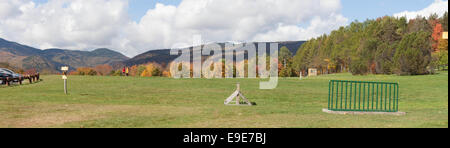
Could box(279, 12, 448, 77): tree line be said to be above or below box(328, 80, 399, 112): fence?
above

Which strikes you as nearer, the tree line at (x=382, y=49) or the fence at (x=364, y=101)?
the fence at (x=364, y=101)

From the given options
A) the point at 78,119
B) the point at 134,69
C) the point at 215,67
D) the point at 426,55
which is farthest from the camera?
the point at 134,69

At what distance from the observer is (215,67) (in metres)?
95.6

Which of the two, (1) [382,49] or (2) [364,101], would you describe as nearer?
(2) [364,101]

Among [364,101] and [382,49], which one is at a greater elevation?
[382,49]

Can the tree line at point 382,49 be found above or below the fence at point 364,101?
above

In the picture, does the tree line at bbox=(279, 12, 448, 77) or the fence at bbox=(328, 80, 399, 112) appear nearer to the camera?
the fence at bbox=(328, 80, 399, 112)
